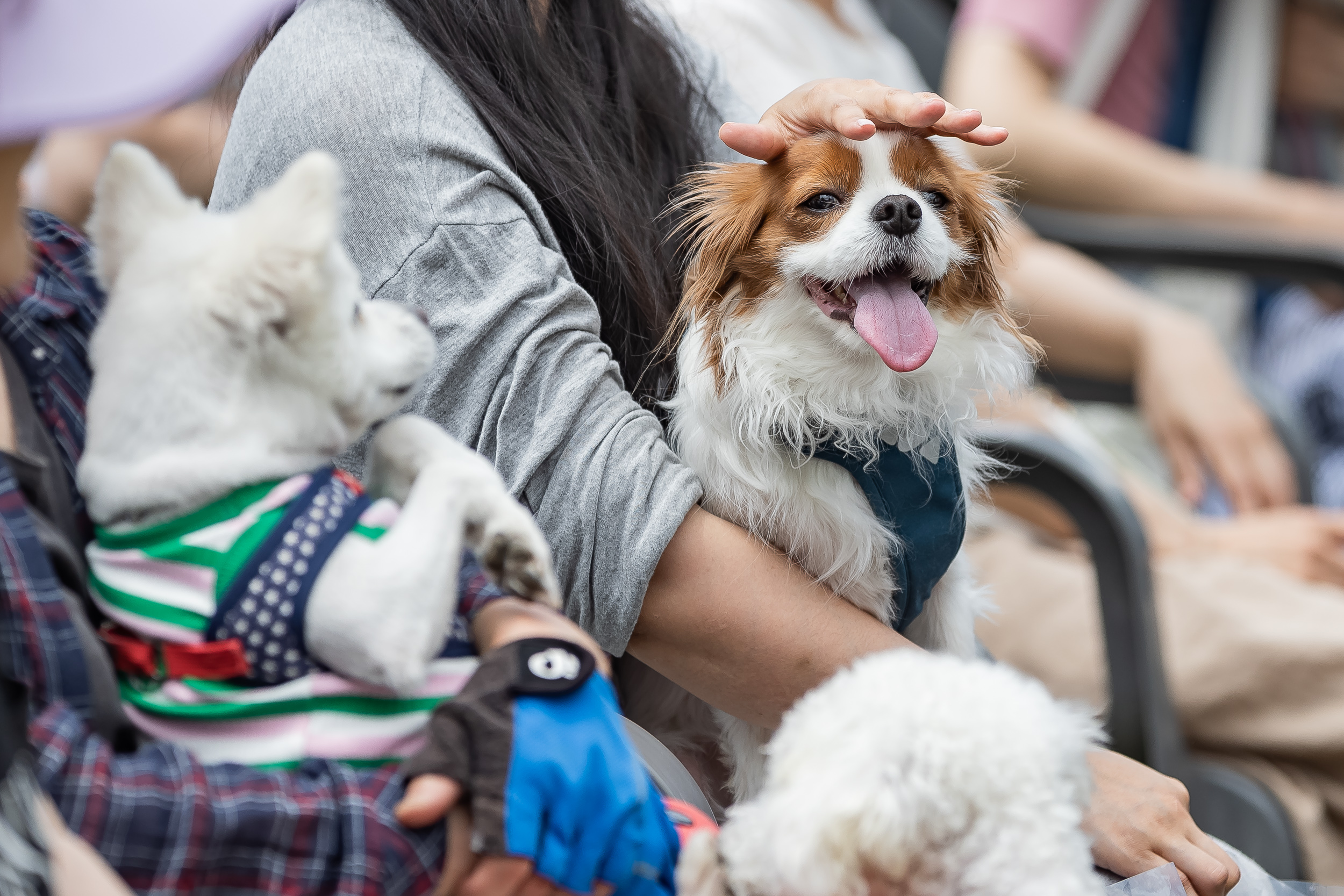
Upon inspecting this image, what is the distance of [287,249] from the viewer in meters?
0.56

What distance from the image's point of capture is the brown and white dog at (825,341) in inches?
33.3

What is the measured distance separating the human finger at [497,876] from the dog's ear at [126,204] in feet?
1.21

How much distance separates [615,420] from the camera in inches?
34.0

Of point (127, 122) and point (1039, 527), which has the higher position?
point (127, 122)

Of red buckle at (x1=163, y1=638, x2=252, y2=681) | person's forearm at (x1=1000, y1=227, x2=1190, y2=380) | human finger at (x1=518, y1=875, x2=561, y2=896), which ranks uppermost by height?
→ red buckle at (x1=163, y1=638, x2=252, y2=681)

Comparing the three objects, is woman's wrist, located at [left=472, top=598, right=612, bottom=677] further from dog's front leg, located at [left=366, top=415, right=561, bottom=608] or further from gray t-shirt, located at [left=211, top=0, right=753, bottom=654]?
gray t-shirt, located at [left=211, top=0, right=753, bottom=654]

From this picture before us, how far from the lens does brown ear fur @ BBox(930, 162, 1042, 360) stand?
88cm

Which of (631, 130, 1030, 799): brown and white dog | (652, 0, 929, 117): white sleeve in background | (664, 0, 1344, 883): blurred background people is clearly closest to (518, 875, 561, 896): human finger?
(631, 130, 1030, 799): brown and white dog

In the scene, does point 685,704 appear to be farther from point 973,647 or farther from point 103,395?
point 103,395

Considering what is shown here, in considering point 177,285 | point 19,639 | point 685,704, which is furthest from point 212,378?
point 685,704

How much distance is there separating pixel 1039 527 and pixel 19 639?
1.70m

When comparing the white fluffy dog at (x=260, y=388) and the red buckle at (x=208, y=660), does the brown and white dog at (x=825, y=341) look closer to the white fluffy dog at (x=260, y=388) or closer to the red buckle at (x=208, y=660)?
the white fluffy dog at (x=260, y=388)

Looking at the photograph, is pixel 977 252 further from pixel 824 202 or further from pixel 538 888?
pixel 538 888

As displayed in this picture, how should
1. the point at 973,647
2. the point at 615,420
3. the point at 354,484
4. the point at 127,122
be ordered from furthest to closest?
the point at 127,122
the point at 973,647
the point at 615,420
the point at 354,484
